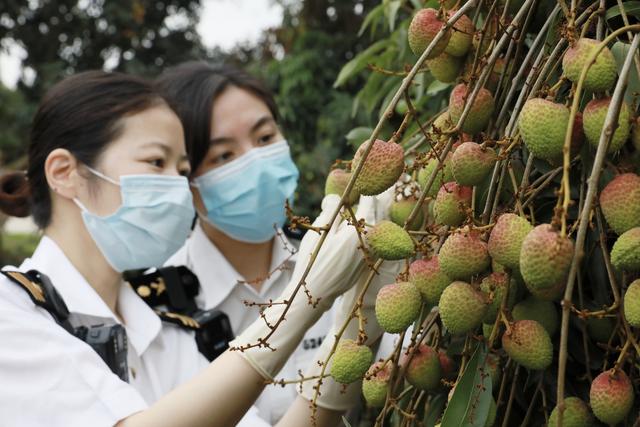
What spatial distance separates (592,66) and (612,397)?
23cm

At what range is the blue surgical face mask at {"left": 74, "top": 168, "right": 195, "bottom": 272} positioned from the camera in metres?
1.36

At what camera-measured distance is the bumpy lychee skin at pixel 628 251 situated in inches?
19.8

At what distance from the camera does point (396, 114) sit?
1415mm

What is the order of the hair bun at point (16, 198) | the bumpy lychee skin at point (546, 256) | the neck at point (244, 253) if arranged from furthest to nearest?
the neck at point (244, 253)
the hair bun at point (16, 198)
the bumpy lychee skin at point (546, 256)

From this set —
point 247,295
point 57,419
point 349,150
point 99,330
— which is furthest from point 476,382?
point 349,150

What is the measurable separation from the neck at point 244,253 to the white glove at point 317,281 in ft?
2.24

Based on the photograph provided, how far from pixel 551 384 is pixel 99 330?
2.42 ft

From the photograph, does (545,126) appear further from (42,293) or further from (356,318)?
(42,293)

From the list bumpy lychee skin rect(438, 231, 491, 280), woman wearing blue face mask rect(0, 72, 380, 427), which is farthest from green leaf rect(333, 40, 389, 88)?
bumpy lychee skin rect(438, 231, 491, 280)

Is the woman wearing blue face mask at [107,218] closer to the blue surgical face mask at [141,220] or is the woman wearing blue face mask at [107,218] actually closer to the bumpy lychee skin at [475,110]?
the blue surgical face mask at [141,220]

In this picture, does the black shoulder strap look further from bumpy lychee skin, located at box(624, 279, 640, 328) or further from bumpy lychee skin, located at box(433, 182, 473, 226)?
bumpy lychee skin, located at box(624, 279, 640, 328)

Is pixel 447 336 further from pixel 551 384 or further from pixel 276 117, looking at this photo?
pixel 276 117

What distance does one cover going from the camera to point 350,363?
0.67 meters

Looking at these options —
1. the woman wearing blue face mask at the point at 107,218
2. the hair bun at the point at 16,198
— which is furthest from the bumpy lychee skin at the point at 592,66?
the hair bun at the point at 16,198
